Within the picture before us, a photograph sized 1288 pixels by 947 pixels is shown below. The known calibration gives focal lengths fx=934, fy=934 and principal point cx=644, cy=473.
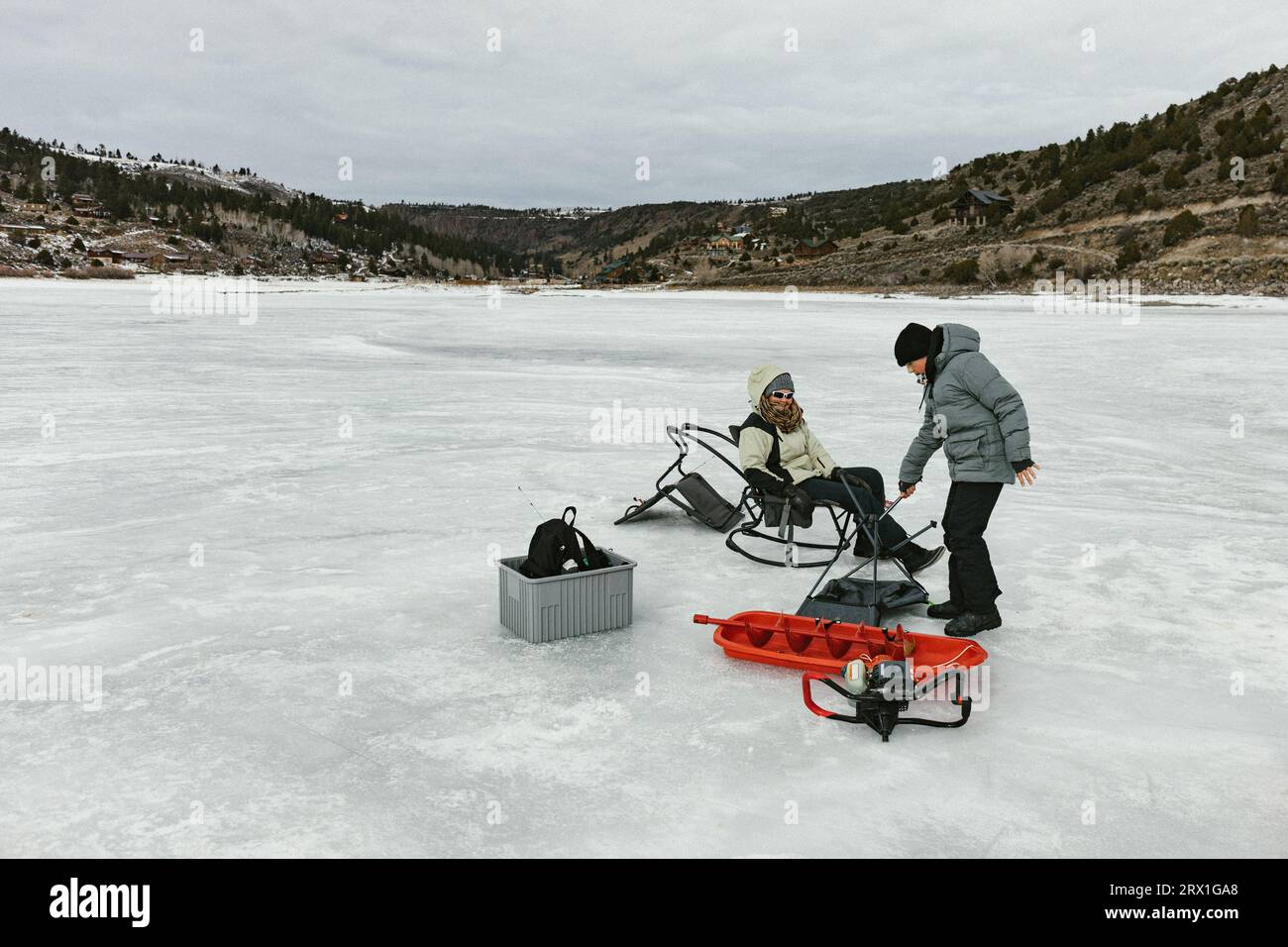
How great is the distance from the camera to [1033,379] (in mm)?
Answer: 13664

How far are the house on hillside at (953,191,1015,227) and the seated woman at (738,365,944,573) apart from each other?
58138mm

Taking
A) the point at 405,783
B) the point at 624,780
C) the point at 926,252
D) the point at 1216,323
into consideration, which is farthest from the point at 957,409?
the point at 926,252

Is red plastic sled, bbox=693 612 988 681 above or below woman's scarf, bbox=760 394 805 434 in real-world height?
below

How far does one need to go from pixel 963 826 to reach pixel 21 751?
3004 mm

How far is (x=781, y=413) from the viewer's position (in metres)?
5.62

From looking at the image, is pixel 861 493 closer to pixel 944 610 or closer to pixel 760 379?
pixel 760 379

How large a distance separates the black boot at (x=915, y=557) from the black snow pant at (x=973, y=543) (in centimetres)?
98

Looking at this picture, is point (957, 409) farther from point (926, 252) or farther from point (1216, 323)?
point (926, 252)

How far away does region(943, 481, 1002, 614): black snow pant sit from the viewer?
424 centimetres

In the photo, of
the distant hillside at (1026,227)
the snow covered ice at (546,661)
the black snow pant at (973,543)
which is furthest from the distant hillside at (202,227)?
the black snow pant at (973,543)

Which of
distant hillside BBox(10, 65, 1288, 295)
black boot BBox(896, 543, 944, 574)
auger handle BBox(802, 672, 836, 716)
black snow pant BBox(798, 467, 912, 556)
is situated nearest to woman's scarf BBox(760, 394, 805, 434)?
black snow pant BBox(798, 467, 912, 556)

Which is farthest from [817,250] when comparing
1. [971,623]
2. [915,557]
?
[971,623]

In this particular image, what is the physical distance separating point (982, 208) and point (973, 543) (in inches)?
2453

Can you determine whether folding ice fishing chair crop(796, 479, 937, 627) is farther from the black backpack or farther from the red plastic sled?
the black backpack
